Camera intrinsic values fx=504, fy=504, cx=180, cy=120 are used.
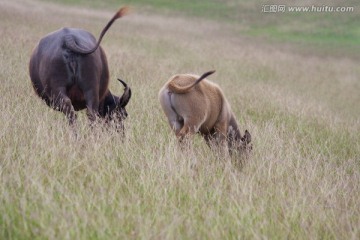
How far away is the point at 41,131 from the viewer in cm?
457

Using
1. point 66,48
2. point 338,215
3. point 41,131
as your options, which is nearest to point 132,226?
point 338,215

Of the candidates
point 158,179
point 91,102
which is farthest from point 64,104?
point 158,179

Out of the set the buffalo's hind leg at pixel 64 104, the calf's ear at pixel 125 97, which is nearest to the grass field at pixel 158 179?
the buffalo's hind leg at pixel 64 104

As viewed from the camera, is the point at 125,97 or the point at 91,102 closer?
the point at 91,102

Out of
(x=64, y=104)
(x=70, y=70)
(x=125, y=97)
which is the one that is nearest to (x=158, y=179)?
(x=64, y=104)

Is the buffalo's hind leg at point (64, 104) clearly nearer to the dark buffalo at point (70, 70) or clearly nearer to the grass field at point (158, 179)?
the dark buffalo at point (70, 70)

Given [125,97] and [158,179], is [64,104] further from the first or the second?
[158,179]

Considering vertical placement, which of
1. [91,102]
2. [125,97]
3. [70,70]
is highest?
[70,70]

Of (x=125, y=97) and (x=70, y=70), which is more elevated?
(x=70, y=70)

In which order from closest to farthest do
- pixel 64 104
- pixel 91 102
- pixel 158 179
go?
pixel 158 179 → pixel 64 104 → pixel 91 102

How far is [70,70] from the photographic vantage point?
214 inches

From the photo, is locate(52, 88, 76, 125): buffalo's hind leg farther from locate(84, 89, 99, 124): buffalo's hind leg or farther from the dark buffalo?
locate(84, 89, 99, 124): buffalo's hind leg

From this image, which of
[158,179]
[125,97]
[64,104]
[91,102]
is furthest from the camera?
[125,97]

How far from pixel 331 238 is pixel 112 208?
1.40m
